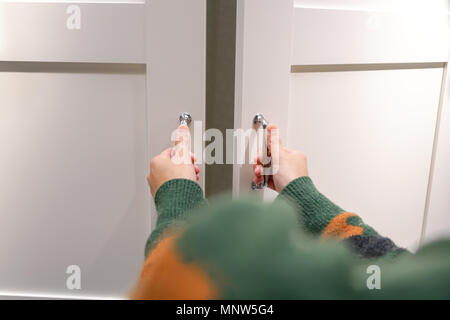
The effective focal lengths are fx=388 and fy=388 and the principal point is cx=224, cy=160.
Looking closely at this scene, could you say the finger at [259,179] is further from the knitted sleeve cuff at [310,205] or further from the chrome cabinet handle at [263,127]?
the knitted sleeve cuff at [310,205]

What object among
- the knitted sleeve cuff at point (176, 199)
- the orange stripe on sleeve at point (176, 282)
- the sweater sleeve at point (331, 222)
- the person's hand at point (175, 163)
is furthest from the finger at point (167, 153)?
the orange stripe on sleeve at point (176, 282)

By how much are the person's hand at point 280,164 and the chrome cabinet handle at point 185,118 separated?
0.15 metres

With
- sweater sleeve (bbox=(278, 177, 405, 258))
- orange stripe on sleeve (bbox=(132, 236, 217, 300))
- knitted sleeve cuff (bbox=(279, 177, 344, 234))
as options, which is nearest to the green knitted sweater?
orange stripe on sleeve (bbox=(132, 236, 217, 300))

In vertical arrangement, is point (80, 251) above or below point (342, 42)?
below

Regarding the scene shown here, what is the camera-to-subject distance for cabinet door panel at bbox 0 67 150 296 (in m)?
0.74

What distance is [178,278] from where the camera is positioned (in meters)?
0.17

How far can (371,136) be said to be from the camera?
2.67 ft

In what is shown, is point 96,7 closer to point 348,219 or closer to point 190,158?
point 190,158

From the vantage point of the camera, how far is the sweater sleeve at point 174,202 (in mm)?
424

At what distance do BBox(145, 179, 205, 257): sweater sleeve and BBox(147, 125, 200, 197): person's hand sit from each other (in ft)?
0.15

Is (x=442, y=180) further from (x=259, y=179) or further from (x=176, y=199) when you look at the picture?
(x=176, y=199)

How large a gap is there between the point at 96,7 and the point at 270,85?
34 centimetres

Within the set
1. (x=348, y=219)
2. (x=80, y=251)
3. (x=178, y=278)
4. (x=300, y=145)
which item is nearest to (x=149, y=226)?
(x=80, y=251)

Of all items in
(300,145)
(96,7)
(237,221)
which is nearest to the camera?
(237,221)
